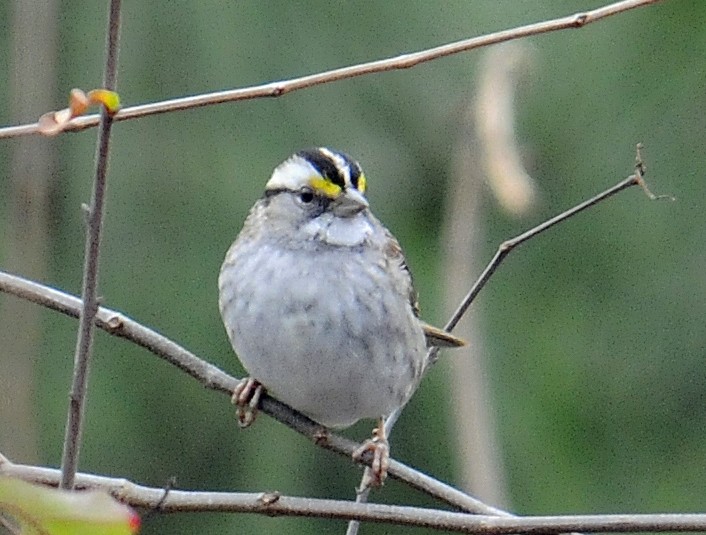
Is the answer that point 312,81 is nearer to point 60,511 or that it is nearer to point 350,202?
point 60,511

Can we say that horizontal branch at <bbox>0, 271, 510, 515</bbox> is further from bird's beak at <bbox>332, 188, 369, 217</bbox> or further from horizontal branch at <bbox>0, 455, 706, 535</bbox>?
bird's beak at <bbox>332, 188, 369, 217</bbox>

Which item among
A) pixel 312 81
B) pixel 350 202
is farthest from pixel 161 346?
pixel 350 202

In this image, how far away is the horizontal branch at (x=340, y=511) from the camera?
1.66 m

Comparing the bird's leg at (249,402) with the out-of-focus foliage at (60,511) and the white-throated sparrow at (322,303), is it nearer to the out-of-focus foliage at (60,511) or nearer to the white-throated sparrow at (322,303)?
the white-throated sparrow at (322,303)

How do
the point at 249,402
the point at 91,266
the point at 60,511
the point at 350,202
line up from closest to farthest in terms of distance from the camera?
1. the point at 60,511
2. the point at 91,266
3. the point at 249,402
4. the point at 350,202

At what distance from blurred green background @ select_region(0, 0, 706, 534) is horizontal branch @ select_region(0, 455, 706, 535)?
170 cm

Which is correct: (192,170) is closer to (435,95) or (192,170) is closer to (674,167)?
(435,95)

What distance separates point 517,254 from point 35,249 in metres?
1.81

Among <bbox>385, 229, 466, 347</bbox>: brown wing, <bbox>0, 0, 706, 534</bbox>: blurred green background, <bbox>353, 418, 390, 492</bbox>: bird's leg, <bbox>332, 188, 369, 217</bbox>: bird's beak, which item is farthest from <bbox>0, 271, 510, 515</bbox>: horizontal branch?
<bbox>0, 0, 706, 534</bbox>: blurred green background

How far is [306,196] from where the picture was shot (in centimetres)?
287

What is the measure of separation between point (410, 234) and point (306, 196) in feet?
5.01

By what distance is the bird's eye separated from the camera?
2859mm

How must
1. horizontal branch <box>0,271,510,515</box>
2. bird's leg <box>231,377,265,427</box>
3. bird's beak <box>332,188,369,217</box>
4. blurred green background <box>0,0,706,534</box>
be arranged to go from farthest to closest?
blurred green background <box>0,0,706,534</box> < bird's beak <box>332,188,369,217</box> < bird's leg <box>231,377,265,427</box> < horizontal branch <box>0,271,510,515</box>

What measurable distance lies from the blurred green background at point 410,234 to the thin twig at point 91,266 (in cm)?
209
